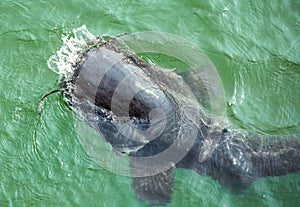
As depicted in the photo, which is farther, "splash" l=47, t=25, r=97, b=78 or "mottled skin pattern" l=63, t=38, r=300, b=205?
"splash" l=47, t=25, r=97, b=78

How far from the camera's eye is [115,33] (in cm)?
548

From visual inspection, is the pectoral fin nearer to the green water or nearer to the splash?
the green water

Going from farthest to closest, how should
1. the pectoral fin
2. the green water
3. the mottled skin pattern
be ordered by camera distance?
→ the green water, the pectoral fin, the mottled skin pattern

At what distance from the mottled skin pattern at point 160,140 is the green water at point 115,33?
0.45 ft

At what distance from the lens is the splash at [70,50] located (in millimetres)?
4818

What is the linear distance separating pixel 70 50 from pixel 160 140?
59.3 inches

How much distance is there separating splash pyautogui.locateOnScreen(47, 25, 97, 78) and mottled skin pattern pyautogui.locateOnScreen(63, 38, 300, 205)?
8.0 inches

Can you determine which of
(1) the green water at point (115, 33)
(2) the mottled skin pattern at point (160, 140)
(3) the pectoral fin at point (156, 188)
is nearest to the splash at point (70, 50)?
(1) the green water at point (115, 33)

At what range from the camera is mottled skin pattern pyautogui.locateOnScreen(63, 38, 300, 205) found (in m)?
4.35

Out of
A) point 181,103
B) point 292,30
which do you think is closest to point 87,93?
point 181,103

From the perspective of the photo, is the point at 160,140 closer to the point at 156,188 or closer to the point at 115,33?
the point at 156,188

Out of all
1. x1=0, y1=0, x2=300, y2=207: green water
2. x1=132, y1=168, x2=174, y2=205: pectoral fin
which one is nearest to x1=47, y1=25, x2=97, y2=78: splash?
x1=0, y1=0, x2=300, y2=207: green water

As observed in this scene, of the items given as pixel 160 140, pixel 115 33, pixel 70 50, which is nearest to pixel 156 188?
pixel 160 140

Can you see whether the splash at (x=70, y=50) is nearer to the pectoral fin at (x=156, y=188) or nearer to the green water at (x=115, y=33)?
the green water at (x=115, y=33)
